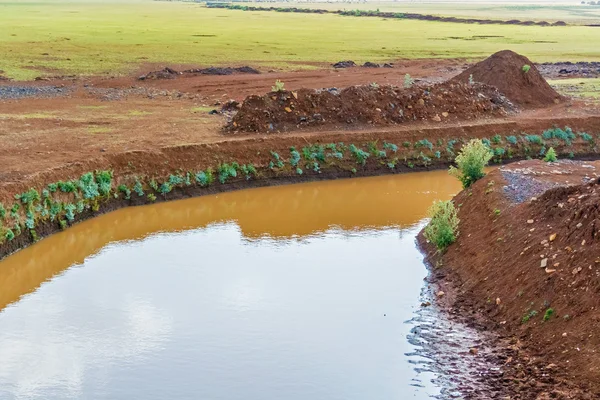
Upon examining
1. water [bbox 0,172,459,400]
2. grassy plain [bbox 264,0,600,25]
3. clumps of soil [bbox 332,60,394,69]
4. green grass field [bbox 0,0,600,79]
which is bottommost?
water [bbox 0,172,459,400]

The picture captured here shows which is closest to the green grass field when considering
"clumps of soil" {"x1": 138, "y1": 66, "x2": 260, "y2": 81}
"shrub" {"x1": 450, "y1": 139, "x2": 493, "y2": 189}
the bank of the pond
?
"clumps of soil" {"x1": 138, "y1": 66, "x2": 260, "y2": 81}

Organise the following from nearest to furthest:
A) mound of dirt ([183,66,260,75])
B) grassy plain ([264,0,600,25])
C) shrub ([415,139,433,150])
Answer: shrub ([415,139,433,150])
mound of dirt ([183,66,260,75])
grassy plain ([264,0,600,25])

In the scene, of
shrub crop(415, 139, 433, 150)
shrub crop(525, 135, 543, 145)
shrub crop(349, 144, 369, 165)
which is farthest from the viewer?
shrub crop(525, 135, 543, 145)

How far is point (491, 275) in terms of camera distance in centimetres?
1559

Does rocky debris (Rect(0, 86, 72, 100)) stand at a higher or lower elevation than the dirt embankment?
higher

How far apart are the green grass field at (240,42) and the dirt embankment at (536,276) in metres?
26.8

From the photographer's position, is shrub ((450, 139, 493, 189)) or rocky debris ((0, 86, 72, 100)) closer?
shrub ((450, 139, 493, 189))

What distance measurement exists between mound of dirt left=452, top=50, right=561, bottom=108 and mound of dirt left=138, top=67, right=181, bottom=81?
1290 cm

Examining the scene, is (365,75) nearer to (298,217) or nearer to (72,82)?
(72,82)

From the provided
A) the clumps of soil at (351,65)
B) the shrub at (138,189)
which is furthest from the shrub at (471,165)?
the clumps of soil at (351,65)

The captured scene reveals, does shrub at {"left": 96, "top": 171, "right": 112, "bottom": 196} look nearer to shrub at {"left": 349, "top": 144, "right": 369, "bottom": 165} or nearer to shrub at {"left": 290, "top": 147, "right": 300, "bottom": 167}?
shrub at {"left": 290, "top": 147, "right": 300, "bottom": 167}

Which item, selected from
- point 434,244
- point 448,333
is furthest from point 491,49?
point 448,333

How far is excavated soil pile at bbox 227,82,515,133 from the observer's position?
89.9 feet

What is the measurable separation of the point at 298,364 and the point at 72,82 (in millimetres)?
27725
